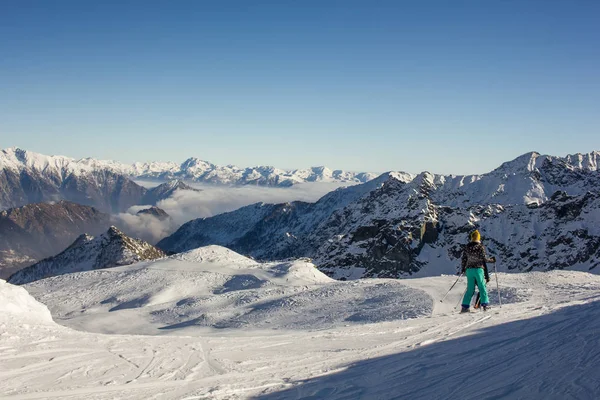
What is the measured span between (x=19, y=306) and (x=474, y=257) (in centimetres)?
1703

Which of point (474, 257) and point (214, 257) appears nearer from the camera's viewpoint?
point (474, 257)

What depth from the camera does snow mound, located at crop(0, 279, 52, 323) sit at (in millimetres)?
16025

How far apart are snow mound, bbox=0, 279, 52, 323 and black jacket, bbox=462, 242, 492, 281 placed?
52.1 ft

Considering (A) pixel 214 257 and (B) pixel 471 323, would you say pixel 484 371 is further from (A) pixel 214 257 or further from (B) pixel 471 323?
(A) pixel 214 257

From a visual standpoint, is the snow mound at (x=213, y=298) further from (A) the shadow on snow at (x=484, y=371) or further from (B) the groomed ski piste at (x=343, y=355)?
(A) the shadow on snow at (x=484, y=371)

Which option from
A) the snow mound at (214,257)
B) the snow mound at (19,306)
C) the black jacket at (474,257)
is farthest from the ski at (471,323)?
the snow mound at (214,257)

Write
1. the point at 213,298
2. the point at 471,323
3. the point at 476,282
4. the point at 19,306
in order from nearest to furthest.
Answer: the point at 471,323, the point at 476,282, the point at 19,306, the point at 213,298

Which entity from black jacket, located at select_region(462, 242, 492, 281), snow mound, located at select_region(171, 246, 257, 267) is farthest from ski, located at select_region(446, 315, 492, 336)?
snow mound, located at select_region(171, 246, 257, 267)

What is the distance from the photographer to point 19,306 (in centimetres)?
1688

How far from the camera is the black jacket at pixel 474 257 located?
16.2 m

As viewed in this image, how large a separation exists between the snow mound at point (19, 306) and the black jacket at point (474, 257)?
15.9 meters

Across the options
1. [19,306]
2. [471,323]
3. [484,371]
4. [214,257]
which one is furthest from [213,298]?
[484,371]

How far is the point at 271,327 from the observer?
2284 centimetres

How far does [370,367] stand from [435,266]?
6858 inches
